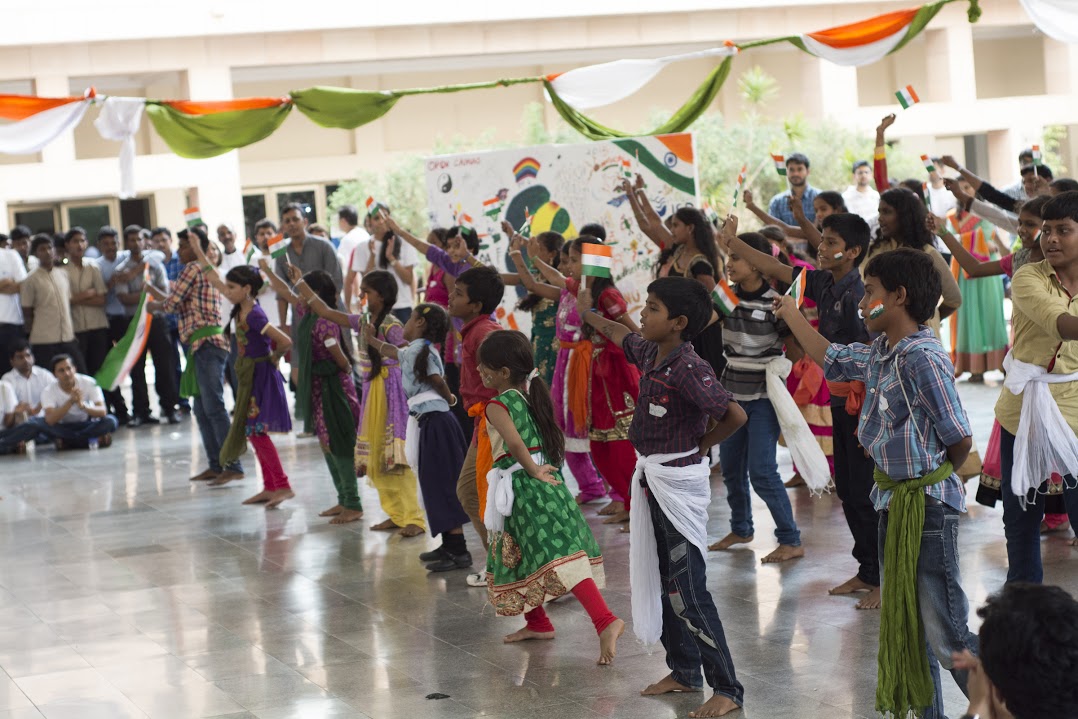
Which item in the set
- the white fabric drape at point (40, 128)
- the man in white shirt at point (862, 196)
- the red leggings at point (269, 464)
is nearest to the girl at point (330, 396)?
the red leggings at point (269, 464)

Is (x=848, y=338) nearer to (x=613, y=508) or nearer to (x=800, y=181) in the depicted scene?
(x=613, y=508)

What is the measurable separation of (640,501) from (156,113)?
519 cm

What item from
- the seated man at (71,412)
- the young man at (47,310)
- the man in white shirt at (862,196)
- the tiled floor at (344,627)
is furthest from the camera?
the young man at (47,310)

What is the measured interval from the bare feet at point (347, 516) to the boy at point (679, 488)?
390cm

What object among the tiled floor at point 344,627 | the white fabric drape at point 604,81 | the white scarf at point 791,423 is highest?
the white fabric drape at point 604,81

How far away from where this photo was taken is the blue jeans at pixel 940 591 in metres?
4.01

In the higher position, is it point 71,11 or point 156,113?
point 71,11

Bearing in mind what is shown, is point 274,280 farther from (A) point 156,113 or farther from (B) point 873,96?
(B) point 873,96

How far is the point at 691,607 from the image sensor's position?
4664mm

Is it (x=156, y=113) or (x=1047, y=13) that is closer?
(x=1047, y=13)

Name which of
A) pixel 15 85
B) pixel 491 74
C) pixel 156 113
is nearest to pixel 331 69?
pixel 491 74

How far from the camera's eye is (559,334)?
7996 millimetres

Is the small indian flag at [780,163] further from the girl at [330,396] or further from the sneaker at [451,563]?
the sneaker at [451,563]

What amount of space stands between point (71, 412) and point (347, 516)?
5.28 metres
